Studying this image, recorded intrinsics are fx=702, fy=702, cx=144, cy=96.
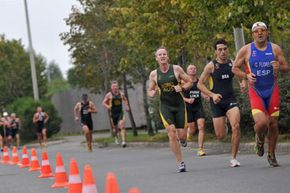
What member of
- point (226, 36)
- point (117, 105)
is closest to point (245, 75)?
point (226, 36)

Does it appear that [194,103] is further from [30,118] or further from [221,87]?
[30,118]

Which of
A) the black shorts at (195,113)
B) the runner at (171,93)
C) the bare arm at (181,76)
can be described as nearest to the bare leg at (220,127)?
the runner at (171,93)

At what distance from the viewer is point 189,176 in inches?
445

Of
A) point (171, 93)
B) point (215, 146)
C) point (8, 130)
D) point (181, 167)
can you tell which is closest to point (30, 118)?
point (8, 130)

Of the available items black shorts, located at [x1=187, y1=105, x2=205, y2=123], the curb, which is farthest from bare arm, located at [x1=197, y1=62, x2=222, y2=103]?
black shorts, located at [x1=187, y1=105, x2=205, y2=123]

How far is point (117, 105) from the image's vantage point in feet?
74.6

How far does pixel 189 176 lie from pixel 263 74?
2.07 metres

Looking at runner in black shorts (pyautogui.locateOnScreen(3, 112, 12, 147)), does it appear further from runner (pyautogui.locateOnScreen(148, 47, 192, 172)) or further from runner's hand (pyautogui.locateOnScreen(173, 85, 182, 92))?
runner's hand (pyautogui.locateOnScreen(173, 85, 182, 92))

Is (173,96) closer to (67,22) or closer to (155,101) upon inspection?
(155,101)

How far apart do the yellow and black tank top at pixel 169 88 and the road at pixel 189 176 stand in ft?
4.06

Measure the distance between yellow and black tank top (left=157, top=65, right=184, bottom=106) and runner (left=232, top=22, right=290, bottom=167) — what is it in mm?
1757

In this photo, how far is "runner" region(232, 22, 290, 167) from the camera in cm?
1051

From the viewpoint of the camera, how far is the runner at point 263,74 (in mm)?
10508

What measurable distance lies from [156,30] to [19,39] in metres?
36.4
